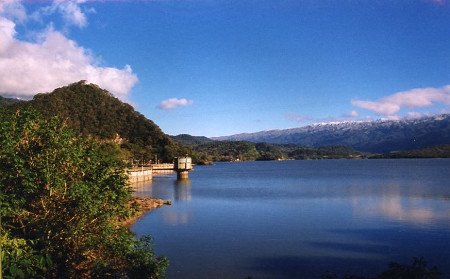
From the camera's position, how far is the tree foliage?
45.2 feet

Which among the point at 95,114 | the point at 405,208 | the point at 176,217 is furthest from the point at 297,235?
the point at 95,114

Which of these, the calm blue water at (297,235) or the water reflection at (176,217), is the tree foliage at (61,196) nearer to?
the calm blue water at (297,235)

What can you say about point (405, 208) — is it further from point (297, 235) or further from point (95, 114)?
point (95, 114)

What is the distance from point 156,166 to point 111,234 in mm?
146421

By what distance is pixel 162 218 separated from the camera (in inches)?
2092

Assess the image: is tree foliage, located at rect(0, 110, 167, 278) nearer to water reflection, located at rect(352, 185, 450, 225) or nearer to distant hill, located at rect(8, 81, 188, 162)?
water reflection, located at rect(352, 185, 450, 225)

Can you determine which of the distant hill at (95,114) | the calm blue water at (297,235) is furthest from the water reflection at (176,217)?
the distant hill at (95,114)

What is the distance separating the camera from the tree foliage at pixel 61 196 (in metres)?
13.8

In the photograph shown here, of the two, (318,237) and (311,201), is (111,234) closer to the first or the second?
(318,237)

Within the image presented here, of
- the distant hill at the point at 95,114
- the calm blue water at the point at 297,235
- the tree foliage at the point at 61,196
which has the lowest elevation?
the calm blue water at the point at 297,235

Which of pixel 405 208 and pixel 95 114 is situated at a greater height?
pixel 95 114

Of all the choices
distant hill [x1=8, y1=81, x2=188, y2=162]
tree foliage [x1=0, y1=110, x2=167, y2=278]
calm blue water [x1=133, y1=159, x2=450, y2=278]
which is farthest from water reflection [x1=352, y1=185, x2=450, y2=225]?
distant hill [x1=8, y1=81, x2=188, y2=162]

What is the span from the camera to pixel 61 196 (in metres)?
14.9

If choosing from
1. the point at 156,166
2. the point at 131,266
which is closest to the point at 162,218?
the point at 131,266
